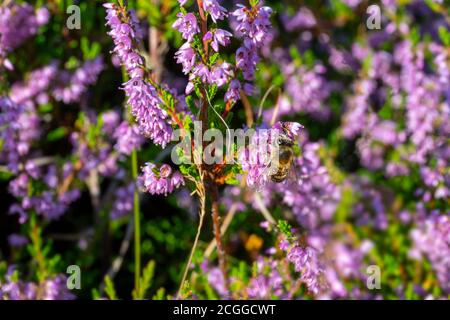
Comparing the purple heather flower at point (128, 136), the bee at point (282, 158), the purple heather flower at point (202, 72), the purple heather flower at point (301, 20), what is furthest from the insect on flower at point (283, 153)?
the purple heather flower at point (301, 20)

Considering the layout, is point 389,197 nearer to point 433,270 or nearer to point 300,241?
point 433,270

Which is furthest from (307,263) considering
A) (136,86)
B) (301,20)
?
(301,20)

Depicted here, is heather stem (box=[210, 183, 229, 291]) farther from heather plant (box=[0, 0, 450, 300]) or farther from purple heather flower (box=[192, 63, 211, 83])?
purple heather flower (box=[192, 63, 211, 83])

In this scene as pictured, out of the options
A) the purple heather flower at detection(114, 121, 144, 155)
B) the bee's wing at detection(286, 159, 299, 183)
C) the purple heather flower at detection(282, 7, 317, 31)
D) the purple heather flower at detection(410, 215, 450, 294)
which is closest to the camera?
the bee's wing at detection(286, 159, 299, 183)

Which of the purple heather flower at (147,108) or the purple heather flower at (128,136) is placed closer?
the purple heather flower at (147,108)

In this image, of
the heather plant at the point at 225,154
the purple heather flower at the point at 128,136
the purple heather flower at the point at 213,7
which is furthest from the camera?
the purple heather flower at the point at 128,136

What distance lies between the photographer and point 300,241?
8.41 ft

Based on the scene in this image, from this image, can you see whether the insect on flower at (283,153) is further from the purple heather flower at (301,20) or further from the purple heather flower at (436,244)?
the purple heather flower at (301,20)

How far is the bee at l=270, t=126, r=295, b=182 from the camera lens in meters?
2.37

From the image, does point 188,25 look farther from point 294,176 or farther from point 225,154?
point 294,176

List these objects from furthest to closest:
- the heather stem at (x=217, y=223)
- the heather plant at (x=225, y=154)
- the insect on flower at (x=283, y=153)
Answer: the heather stem at (x=217, y=223) → the heather plant at (x=225, y=154) → the insect on flower at (x=283, y=153)

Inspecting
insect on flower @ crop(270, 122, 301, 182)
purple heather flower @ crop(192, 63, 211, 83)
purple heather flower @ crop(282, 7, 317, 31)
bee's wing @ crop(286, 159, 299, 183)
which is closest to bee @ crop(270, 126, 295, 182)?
insect on flower @ crop(270, 122, 301, 182)

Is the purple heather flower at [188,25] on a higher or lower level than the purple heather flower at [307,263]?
higher

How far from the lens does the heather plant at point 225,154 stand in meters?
2.50
